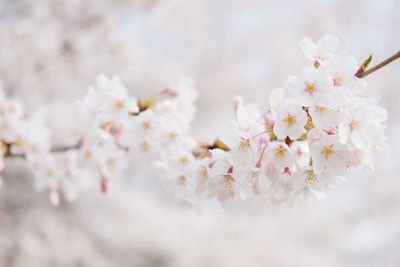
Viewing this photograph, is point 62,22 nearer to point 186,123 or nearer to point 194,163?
point 186,123

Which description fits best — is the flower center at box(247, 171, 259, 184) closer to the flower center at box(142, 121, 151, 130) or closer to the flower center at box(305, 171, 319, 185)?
the flower center at box(305, 171, 319, 185)

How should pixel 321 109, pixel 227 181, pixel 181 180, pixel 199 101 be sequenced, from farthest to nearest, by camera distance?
1. pixel 199 101
2. pixel 181 180
3. pixel 227 181
4. pixel 321 109

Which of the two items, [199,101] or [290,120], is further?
[199,101]

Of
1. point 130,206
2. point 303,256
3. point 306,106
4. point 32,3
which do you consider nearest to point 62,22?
point 32,3

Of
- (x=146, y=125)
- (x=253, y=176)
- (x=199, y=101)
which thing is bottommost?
(x=253, y=176)

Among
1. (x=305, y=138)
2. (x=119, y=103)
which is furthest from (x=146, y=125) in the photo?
(x=305, y=138)

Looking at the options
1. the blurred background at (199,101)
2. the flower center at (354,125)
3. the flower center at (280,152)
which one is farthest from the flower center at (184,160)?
the blurred background at (199,101)

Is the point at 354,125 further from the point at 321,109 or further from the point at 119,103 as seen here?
the point at 119,103
